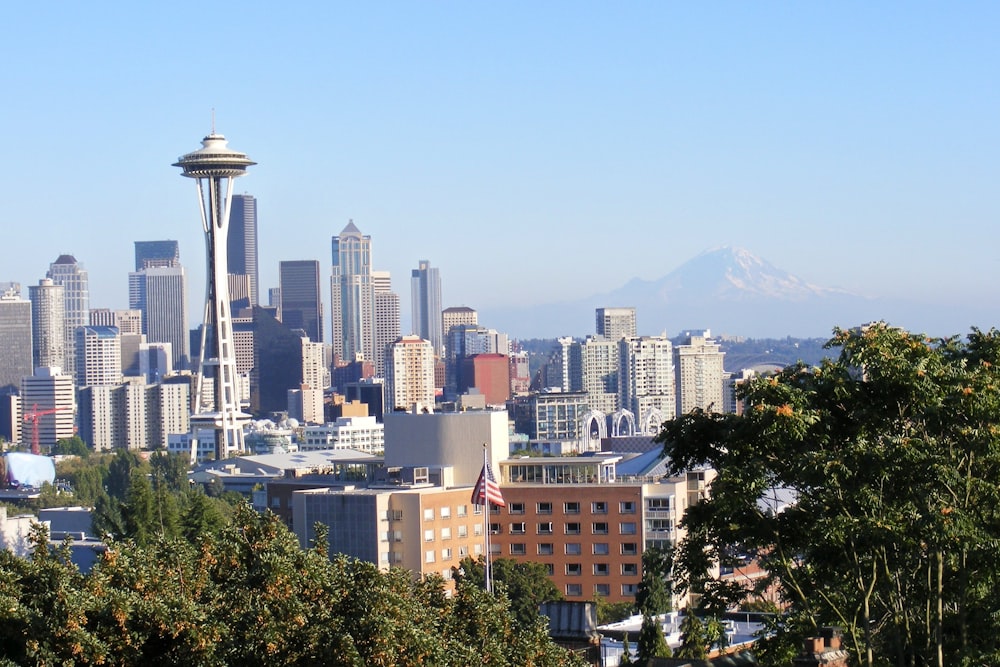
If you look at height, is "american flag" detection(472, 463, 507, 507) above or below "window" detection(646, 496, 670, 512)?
above

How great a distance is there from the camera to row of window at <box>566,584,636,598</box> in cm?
5688

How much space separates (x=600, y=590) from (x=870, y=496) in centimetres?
4014

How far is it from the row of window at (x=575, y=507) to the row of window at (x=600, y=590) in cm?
A: 228

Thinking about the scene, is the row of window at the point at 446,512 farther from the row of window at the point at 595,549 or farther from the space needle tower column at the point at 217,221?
the space needle tower column at the point at 217,221

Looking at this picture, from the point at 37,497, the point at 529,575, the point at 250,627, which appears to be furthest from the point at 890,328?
the point at 37,497

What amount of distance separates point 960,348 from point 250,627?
26.9ft

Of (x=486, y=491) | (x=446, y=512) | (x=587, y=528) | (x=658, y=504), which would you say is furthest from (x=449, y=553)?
(x=486, y=491)

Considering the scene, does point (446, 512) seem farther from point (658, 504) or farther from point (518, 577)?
point (658, 504)

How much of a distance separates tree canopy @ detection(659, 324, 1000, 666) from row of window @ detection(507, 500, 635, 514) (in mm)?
38846

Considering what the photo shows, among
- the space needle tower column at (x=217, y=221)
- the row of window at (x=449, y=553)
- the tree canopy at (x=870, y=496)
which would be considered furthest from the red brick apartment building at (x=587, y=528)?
the space needle tower column at (x=217, y=221)

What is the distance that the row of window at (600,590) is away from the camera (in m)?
56.9

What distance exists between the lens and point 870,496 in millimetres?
17859

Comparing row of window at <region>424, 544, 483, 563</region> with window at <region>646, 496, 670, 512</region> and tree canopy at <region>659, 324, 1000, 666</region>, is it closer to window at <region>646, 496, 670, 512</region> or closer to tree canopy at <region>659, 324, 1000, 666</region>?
window at <region>646, 496, 670, 512</region>

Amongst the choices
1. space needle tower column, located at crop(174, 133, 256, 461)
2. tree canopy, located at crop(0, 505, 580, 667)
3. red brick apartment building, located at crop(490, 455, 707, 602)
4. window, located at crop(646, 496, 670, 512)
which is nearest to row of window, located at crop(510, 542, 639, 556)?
red brick apartment building, located at crop(490, 455, 707, 602)
